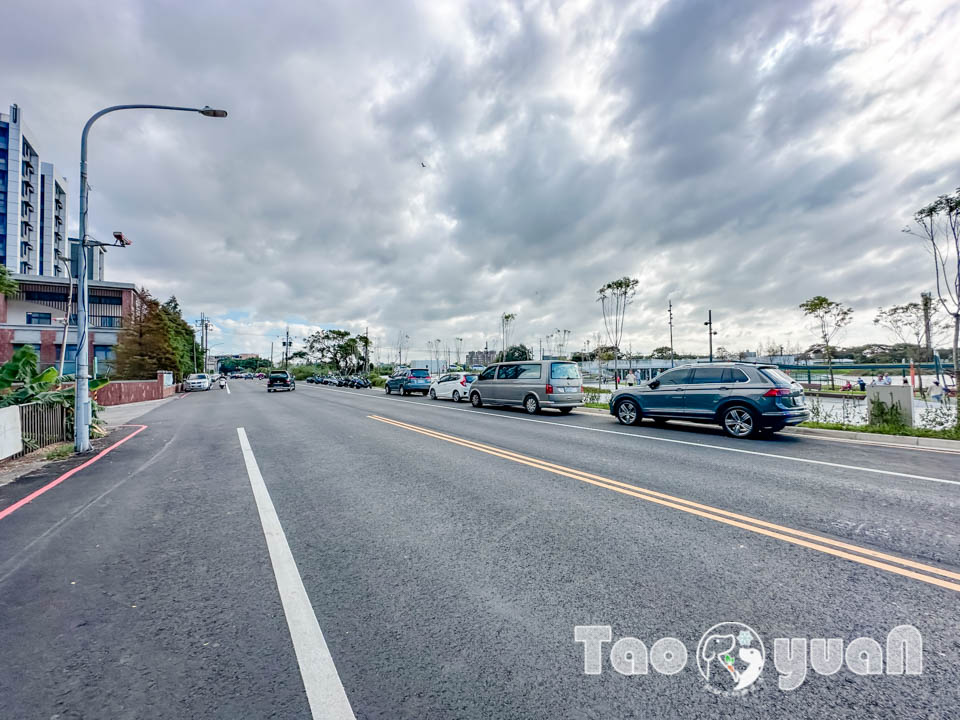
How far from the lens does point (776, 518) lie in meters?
4.73

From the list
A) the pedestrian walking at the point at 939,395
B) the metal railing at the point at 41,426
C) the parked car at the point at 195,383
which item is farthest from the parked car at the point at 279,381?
the pedestrian walking at the point at 939,395

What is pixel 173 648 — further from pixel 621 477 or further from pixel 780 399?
pixel 780 399

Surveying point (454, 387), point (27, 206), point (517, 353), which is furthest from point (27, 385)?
point (517, 353)

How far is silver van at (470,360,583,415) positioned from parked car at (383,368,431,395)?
1295 centimetres

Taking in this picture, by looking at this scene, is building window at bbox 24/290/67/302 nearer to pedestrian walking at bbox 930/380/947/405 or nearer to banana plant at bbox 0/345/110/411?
banana plant at bbox 0/345/110/411

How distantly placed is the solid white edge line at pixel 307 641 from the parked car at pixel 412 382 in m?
26.6

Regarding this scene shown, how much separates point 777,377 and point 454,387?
666 inches

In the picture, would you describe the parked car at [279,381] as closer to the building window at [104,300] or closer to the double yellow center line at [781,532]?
the building window at [104,300]

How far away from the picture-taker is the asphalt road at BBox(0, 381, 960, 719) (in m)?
2.24

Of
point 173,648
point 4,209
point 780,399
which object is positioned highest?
point 4,209

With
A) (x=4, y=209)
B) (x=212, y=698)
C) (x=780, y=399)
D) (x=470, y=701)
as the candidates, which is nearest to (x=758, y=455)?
(x=780, y=399)

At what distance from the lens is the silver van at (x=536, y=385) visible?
52.7 feet

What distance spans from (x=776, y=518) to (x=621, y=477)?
210cm

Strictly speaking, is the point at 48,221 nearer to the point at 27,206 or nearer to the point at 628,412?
the point at 27,206
